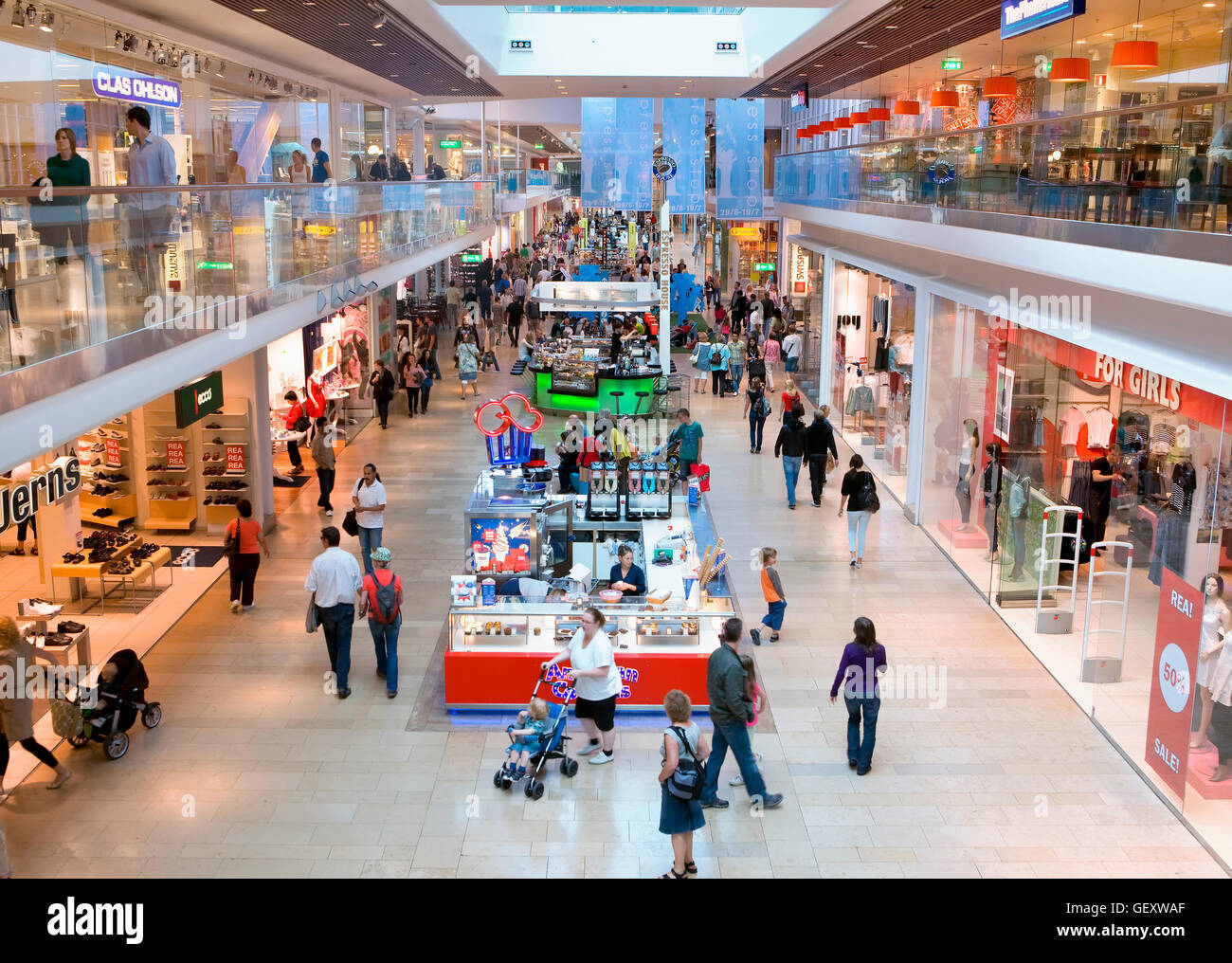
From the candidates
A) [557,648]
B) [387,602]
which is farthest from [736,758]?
[387,602]

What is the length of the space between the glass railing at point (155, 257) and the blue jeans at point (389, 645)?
313 cm

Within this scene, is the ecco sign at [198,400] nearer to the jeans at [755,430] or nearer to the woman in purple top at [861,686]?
the woman in purple top at [861,686]

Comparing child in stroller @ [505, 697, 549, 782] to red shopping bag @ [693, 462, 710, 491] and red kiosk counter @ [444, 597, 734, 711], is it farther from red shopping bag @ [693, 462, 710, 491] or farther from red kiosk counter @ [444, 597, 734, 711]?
red shopping bag @ [693, 462, 710, 491]

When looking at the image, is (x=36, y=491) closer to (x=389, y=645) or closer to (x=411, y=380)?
(x=389, y=645)

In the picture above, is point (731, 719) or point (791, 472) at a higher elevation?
point (791, 472)

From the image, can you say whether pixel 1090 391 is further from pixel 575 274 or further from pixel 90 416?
pixel 575 274

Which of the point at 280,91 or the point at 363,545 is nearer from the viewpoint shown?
the point at 363,545

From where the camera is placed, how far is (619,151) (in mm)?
27953

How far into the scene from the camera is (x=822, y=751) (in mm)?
9930

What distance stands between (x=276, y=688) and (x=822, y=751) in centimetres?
509

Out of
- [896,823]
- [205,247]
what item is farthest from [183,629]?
[896,823]

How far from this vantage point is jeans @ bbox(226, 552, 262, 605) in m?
12.8

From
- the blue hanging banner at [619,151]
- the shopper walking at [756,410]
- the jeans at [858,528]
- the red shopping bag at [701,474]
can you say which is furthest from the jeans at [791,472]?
the blue hanging banner at [619,151]

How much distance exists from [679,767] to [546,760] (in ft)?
7.06
